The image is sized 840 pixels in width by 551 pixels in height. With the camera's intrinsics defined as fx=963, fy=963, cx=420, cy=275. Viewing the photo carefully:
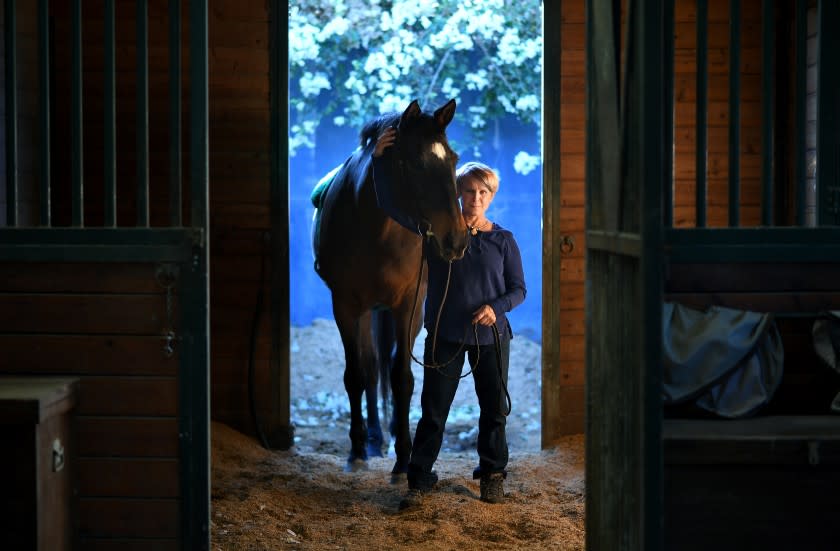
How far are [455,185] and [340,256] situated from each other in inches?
38.0

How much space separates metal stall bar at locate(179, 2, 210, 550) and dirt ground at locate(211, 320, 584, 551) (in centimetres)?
96

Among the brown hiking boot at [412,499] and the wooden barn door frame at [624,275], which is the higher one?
the wooden barn door frame at [624,275]

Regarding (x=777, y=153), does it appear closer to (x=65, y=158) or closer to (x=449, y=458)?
(x=449, y=458)

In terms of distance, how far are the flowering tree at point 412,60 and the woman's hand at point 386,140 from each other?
14.0 feet

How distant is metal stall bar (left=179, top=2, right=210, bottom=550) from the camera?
2393mm

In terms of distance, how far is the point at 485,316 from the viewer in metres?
3.60

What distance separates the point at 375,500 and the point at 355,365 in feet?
2.87

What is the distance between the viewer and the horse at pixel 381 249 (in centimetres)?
397

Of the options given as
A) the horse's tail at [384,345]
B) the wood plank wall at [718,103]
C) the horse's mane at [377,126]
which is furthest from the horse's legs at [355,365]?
the wood plank wall at [718,103]

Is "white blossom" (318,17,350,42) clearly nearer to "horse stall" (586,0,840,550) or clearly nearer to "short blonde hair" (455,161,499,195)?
"short blonde hair" (455,161,499,195)

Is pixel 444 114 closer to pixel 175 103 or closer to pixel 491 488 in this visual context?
pixel 491 488

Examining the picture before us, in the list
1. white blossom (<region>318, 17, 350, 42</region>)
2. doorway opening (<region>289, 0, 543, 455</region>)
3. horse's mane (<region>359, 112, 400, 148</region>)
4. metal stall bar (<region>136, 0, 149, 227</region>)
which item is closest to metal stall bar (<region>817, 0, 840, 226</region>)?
metal stall bar (<region>136, 0, 149, 227</region>)

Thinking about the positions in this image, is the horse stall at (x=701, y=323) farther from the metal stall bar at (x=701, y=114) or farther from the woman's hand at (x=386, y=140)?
the woman's hand at (x=386, y=140)

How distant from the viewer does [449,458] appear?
513cm
